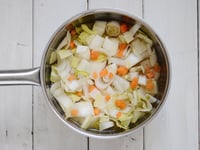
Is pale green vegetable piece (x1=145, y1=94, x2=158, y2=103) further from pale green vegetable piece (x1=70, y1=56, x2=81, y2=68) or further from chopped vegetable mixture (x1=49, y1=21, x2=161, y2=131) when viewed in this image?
pale green vegetable piece (x1=70, y1=56, x2=81, y2=68)

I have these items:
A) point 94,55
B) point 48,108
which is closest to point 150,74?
point 94,55

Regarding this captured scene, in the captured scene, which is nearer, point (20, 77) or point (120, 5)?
point (20, 77)

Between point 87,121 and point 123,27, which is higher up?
point 123,27

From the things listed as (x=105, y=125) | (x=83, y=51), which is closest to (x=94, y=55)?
(x=83, y=51)

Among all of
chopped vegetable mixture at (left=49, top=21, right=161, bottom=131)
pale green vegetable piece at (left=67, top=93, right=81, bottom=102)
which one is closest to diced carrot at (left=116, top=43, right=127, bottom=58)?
chopped vegetable mixture at (left=49, top=21, right=161, bottom=131)

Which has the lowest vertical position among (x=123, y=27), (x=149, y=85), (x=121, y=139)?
(x=121, y=139)

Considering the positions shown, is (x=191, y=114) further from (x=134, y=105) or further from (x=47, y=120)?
(x=47, y=120)

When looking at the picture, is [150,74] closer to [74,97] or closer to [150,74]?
[150,74]
